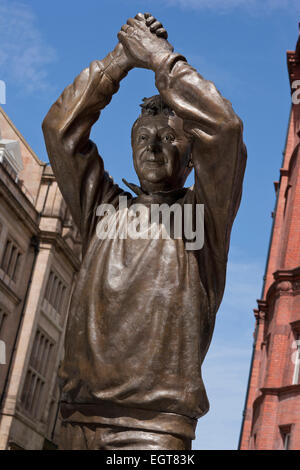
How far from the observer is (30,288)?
28.9m

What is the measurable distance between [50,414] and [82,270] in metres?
28.6

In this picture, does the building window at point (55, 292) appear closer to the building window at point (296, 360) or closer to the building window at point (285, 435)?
the building window at point (296, 360)

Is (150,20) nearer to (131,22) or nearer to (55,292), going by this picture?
(131,22)

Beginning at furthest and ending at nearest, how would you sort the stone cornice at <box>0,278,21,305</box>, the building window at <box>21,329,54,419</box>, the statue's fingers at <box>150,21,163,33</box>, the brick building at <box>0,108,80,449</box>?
the building window at <box>21,329,54,419</box> → the brick building at <box>0,108,80,449</box> → the stone cornice at <box>0,278,21,305</box> → the statue's fingers at <box>150,21,163,33</box>

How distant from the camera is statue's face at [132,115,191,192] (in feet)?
10.4

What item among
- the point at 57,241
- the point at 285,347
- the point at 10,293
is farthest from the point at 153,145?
the point at 57,241

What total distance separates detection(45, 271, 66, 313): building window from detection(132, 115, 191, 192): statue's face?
26950mm

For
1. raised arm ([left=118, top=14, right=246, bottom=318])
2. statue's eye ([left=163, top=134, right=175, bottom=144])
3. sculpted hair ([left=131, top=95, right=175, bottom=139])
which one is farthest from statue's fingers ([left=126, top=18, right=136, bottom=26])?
statue's eye ([left=163, top=134, right=175, bottom=144])

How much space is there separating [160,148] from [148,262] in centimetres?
45

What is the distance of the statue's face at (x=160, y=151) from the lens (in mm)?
3156

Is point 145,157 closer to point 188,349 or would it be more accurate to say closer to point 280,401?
point 188,349

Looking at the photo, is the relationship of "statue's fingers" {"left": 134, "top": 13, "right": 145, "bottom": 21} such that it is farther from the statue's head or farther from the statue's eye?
the statue's eye

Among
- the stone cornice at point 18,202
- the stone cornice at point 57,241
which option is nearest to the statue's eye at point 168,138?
the stone cornice at point 18,202
